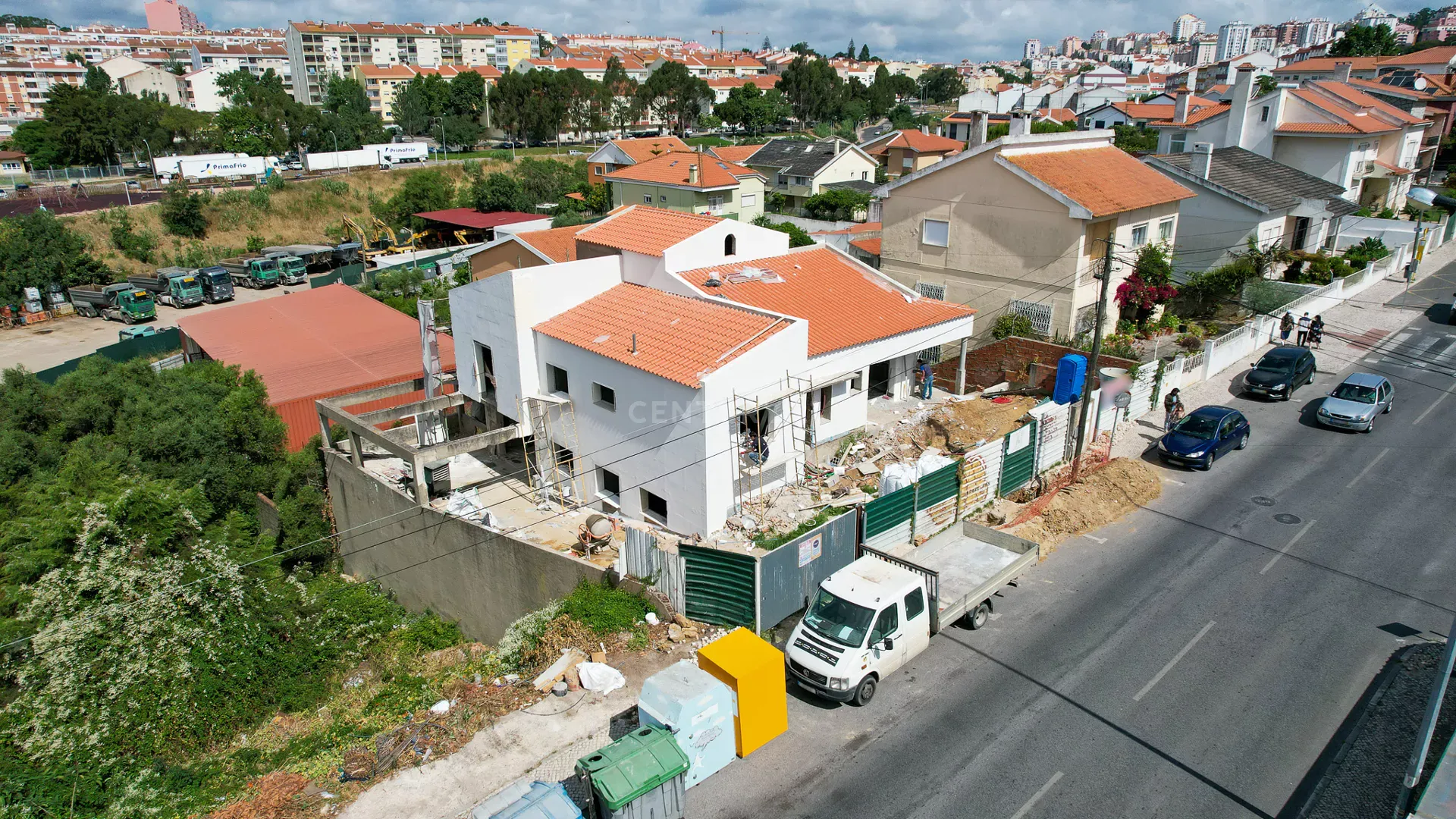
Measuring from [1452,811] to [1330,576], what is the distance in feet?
25.2

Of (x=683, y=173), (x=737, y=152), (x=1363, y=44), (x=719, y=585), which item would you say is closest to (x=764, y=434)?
(x=719, y=585)

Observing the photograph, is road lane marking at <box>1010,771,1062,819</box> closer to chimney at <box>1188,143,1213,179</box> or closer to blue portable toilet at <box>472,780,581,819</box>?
blue portable toilet at <box>472,780,581,819</box>

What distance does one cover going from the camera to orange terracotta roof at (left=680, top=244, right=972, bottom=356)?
23.3 metres

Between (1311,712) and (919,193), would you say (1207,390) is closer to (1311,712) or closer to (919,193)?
(919,193)

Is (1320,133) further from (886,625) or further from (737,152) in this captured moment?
(737,152)

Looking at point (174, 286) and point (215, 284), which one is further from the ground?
point (174, 286)

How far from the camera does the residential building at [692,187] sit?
58.7 m

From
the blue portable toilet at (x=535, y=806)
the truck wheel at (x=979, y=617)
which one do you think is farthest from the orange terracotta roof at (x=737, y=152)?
the blue portable toilet at (x=535, y=806)

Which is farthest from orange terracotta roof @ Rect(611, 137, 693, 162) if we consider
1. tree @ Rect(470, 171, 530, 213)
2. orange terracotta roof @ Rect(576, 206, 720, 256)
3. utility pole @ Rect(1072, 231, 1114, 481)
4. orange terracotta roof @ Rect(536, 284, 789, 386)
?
utility pole @ Rect(1072, 231, 1114, 481)

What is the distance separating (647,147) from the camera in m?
78.4

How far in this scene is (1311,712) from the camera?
12852 mm

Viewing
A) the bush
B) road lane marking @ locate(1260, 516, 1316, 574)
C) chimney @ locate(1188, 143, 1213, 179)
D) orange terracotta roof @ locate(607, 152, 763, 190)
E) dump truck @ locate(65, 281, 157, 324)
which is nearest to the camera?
road lane marking @ locate(1260, 516, 1316, 574)

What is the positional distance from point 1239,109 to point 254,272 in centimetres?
6100

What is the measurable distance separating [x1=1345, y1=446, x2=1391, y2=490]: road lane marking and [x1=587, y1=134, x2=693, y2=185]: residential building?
199ft
